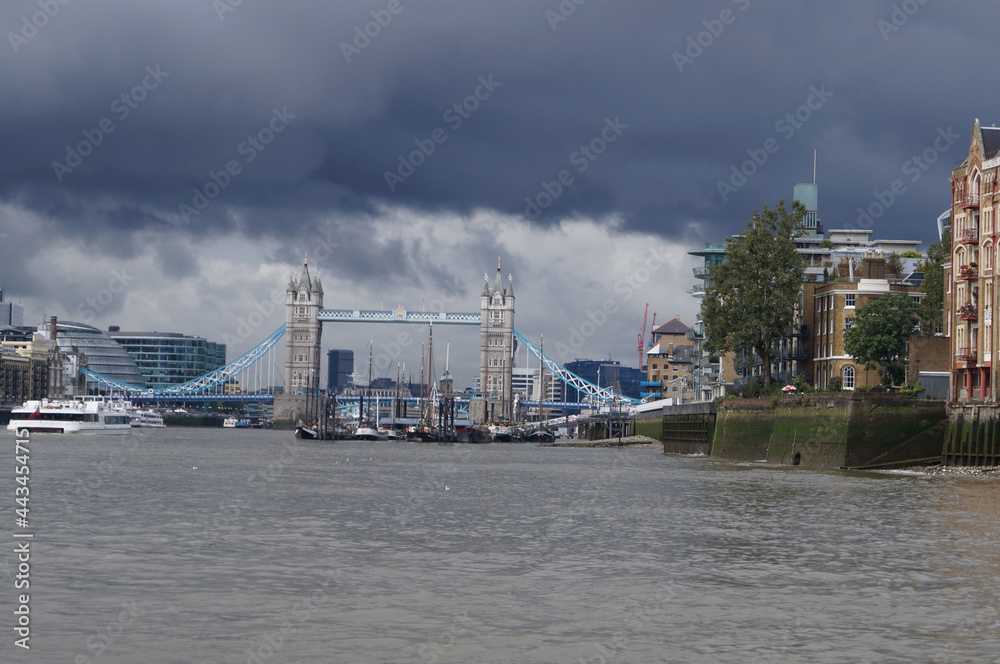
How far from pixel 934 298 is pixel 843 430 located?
78.0 ft

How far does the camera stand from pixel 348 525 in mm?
29531

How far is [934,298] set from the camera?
75500 mm

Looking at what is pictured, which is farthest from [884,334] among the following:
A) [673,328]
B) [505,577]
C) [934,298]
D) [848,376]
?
[673,328]

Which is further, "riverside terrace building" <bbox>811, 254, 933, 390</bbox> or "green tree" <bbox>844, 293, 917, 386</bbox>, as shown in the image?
"riverside terrace building" <bbox>811, 254, 933, 390</bbox>

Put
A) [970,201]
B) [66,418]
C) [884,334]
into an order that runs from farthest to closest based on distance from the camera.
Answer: [66,418] → [884,334] → [970,201]

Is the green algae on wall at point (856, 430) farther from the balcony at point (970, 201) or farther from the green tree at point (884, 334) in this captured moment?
the green tree at point (884, 334)

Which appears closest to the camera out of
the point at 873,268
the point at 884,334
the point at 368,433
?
the point at 884,334

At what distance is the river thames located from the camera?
16.2 meters

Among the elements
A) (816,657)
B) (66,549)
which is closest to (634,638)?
(816,657)

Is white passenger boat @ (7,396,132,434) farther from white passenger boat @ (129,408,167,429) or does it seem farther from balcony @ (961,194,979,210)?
balcony @ (961,194,979,210)

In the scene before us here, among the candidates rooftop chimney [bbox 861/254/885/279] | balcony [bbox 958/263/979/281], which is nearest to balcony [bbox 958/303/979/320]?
balcony [bbox 958/263/979/281]

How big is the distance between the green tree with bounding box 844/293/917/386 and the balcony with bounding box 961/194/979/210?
50.8ft

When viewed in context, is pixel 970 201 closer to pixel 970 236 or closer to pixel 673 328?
pixel 970 236

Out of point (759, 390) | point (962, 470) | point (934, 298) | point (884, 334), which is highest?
point (934, 298)
